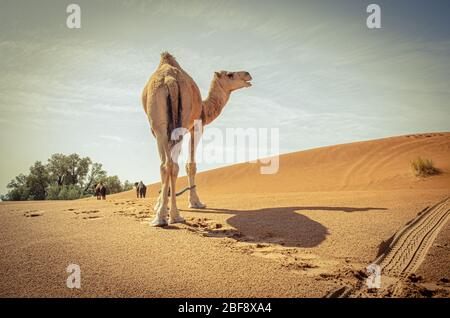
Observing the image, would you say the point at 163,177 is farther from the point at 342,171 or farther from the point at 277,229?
the point at 342,171

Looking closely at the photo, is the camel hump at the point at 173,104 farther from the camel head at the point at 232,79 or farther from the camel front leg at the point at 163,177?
the camel head at the point at 232,79

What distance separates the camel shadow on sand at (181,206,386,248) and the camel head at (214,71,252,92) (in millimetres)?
5286

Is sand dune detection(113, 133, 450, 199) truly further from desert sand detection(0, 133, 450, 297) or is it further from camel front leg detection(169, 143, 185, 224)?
camel front leg detection(169, 143, 185, 224)

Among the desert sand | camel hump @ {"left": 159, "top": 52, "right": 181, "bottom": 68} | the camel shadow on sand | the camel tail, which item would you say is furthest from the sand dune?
the camel tail

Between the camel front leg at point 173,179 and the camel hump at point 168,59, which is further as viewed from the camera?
the camel hump at point 168,59

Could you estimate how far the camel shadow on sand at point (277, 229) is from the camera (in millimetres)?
5224

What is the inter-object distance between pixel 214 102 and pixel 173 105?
3863 mm

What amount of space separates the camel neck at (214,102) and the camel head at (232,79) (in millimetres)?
211

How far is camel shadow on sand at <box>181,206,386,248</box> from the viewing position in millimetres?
5224

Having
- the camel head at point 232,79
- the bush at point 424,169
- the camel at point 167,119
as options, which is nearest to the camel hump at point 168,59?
the camel at point 167,119

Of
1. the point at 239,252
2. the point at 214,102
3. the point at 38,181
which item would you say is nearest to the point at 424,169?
the point at 214,102

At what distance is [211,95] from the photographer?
10.4 meters
